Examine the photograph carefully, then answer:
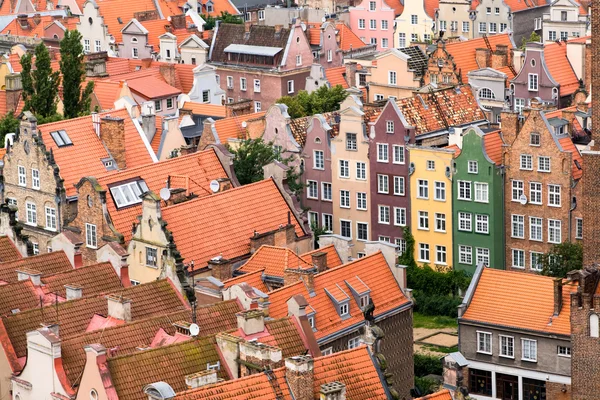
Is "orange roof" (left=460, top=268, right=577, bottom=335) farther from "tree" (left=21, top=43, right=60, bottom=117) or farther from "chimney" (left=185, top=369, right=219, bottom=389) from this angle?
"tree" (left=21, top=43, right=60, bottom=117)

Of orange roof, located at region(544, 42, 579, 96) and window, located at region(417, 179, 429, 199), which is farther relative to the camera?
orange roof, located at region(544, 42, 579, 96)

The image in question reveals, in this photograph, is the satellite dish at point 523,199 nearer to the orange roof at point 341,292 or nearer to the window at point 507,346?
the window at point 507,346

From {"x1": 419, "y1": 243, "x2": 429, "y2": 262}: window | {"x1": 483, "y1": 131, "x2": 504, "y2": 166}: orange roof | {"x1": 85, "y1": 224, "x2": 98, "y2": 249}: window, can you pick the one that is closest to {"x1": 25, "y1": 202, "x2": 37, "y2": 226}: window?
{"x1": 85, "y1": 224, "x2": 98, "y2": 249}: window

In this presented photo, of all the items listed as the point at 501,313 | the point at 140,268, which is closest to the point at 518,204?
the point at 501,313

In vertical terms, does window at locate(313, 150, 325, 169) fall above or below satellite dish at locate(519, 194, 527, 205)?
above

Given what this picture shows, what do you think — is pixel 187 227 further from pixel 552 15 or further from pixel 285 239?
pixel 552 15

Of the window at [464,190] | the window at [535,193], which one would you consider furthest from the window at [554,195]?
the window at [464,190]

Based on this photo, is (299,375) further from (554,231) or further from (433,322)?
(554,231)
